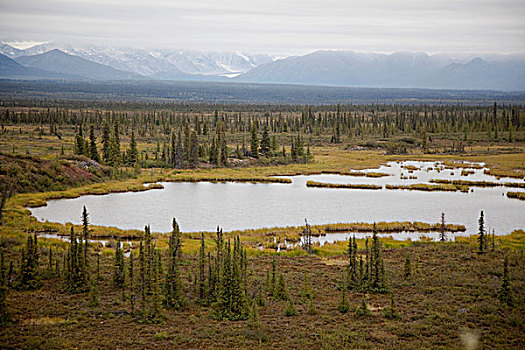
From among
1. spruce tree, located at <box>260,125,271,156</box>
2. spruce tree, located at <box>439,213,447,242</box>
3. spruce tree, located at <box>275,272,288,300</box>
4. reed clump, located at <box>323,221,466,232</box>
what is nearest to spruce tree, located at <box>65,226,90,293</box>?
→ spruce tree, located at <box>275,272,288,300</box>

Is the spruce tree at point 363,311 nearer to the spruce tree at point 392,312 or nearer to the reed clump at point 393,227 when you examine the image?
the spruce tree at point 392,312

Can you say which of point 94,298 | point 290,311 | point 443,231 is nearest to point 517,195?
point 443,231

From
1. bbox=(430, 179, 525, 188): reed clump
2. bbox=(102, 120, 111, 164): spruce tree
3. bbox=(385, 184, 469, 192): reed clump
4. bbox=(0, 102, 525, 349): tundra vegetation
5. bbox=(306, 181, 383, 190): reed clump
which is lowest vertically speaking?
bbox=(0, 102, 525, 349): tundra vegetation

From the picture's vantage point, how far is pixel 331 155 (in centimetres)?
9194

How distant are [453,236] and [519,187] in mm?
25097

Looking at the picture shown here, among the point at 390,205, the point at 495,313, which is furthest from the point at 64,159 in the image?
the point at 495,313

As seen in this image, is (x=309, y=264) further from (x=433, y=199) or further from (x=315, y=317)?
(x=433, y=199)

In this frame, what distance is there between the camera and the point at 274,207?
4697 cm

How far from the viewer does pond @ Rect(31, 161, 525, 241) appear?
40.5m

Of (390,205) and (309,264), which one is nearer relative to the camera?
(309,264)

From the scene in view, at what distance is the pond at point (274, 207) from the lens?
4053cm

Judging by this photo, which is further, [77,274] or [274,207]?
[274,207]

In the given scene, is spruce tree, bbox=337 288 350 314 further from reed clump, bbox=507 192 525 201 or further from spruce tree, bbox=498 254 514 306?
reed clump, bbox=507 192 525 201

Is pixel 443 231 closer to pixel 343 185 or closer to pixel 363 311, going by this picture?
pixel 363 311
